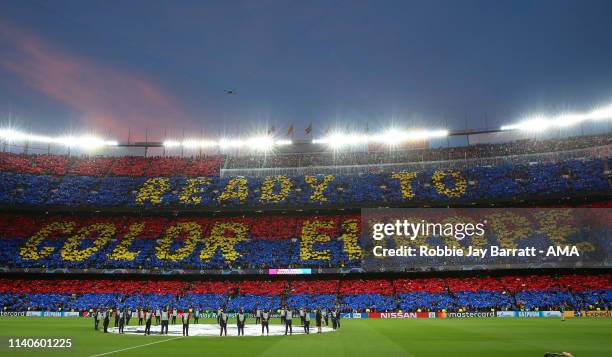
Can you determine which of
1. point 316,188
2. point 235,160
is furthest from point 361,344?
point 235,160

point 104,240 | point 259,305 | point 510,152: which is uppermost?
point 510,152

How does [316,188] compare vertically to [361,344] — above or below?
above

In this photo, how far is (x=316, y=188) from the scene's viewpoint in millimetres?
75250

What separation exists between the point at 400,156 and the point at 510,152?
1715cm

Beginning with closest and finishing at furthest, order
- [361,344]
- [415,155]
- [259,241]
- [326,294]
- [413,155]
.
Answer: [361,344]
[326,294]
[259,241]
[415,155]
[413,155]

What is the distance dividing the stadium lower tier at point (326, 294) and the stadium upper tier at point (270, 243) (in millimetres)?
2092

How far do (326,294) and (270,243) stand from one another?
12676mm

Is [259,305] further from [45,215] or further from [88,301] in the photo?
[45,215]

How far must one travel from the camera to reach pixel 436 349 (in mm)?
24578

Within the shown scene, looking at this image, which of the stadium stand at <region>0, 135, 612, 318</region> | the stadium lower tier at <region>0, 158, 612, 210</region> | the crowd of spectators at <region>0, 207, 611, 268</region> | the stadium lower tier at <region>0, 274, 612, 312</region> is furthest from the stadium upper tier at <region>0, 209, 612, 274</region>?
the stadium lower tier at <region>0, 158, 612, 210</region>

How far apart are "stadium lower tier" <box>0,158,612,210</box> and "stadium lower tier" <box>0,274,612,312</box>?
12.4 m

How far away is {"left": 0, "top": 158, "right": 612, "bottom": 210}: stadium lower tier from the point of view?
6612cm

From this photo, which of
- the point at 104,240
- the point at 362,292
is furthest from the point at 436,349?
the point at 104,240

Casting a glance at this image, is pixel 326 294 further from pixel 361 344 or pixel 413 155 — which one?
pixel 361 344
